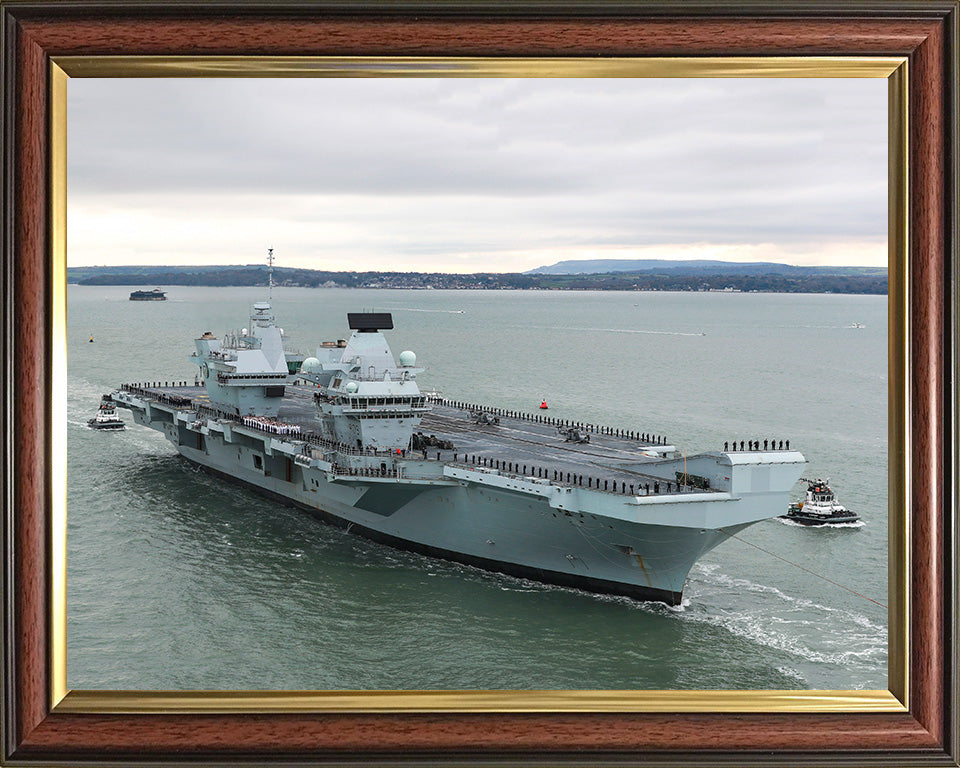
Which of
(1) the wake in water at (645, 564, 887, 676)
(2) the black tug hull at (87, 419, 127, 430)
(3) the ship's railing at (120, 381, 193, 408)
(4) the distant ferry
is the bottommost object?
(1) the wake in water at (645, 564, 887, 676)

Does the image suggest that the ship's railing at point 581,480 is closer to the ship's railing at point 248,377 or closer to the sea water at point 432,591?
the sea water at point 432,591

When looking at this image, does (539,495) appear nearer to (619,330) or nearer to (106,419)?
(106,419)

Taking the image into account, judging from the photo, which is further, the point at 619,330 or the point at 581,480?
the point at 619,330

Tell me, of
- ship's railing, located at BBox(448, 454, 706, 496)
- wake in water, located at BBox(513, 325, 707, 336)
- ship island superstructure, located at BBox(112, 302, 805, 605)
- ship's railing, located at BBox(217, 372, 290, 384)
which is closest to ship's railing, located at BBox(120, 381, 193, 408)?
ship island superstructure, located at BBox(112, 302, 805, 605)

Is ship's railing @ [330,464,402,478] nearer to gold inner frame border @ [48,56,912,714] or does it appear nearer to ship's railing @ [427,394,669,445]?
ship's railing @ [427,394,669,445]

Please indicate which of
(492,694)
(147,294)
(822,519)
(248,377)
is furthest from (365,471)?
(492,694)

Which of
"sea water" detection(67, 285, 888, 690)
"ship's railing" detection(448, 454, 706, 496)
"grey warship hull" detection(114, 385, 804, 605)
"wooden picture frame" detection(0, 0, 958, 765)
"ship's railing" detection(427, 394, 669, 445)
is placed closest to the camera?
"wooden picture frame" detection(0, 0, 958, 765)

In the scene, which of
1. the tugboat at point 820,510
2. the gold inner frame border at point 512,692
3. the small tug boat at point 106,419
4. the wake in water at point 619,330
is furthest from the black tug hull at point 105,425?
the wake in water at point 619,330

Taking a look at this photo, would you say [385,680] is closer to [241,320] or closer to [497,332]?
[241,320]
